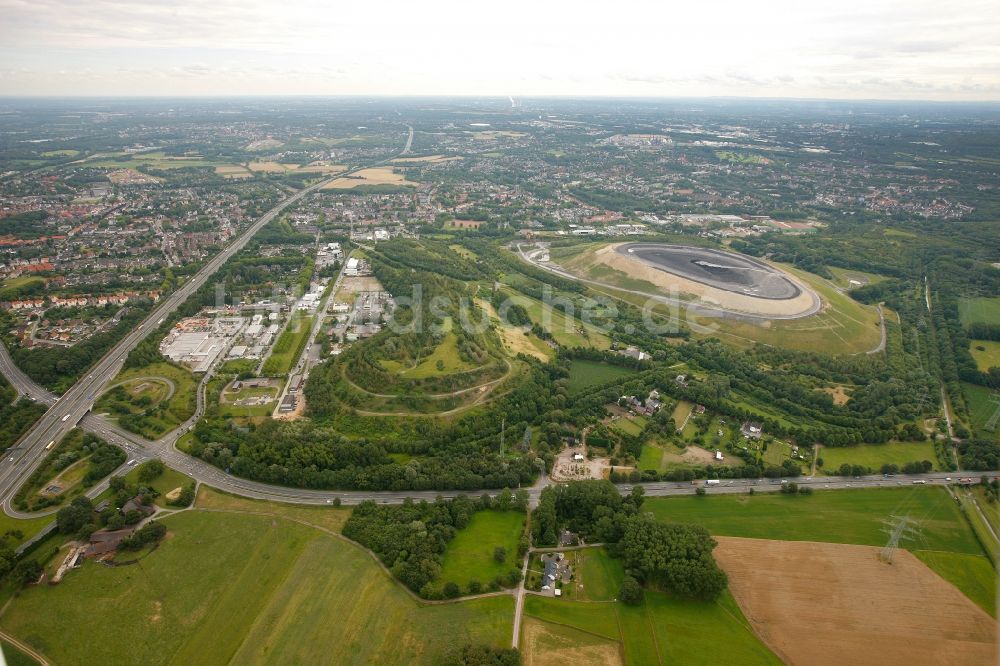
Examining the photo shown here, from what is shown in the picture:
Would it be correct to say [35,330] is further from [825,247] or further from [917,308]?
[825,247]

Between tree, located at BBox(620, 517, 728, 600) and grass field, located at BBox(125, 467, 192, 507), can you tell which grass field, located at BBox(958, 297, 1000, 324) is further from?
grass field, located at BBox(125, 467, 192, 507)

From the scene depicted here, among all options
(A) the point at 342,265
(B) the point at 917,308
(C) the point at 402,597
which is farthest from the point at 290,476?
(B) the point at 917,308

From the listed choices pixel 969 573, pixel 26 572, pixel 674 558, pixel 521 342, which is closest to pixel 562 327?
pixel 521 342

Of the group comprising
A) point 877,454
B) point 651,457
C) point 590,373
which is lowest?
point 877,454

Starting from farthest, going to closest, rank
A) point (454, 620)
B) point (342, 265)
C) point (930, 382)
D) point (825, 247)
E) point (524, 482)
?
point (825, 247), point (342, 265), point (930, 382), point (524, 482), point (454, 620)

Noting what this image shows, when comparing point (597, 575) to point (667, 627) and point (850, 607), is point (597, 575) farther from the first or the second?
point (850, 607)
